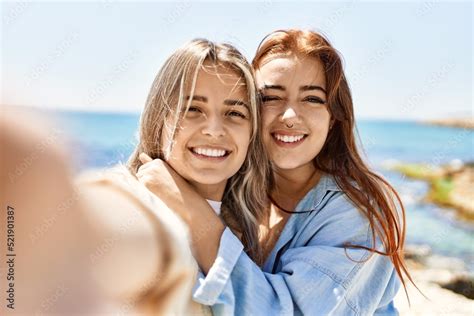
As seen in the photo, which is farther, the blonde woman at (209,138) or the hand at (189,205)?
the blonde woman at (209,138)

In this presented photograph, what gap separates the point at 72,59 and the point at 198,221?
27.8 m

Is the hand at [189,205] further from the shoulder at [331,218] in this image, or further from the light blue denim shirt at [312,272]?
the shoulder at [331,218]

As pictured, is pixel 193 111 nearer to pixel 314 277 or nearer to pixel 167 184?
pixel 167 184

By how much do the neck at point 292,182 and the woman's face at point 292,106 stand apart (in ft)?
0.53

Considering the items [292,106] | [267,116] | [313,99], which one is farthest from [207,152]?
[313,99]

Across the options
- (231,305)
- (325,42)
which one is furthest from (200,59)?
(231,305)

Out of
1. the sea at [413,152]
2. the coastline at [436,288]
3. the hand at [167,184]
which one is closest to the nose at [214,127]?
the hand at [167,184]

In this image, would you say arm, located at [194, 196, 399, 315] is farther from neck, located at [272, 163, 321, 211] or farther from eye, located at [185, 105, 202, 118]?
eye, located at [185, 105, 202, 118]

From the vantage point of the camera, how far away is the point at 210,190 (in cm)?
256

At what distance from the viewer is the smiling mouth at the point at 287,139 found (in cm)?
278

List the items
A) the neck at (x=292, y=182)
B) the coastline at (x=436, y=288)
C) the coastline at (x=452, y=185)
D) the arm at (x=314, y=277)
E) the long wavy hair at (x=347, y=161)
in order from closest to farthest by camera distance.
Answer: the arm at (x=314, y=277), the long wavy hair at (x=347, y=161), the neck at (x=292, y=182), the coastline at (x=436, y=288), the coastline at (x=452, y=185)

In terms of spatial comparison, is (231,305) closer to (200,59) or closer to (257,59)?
(200,59)

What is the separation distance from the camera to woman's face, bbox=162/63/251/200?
2359mm

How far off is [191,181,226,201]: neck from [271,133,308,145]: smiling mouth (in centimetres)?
37
